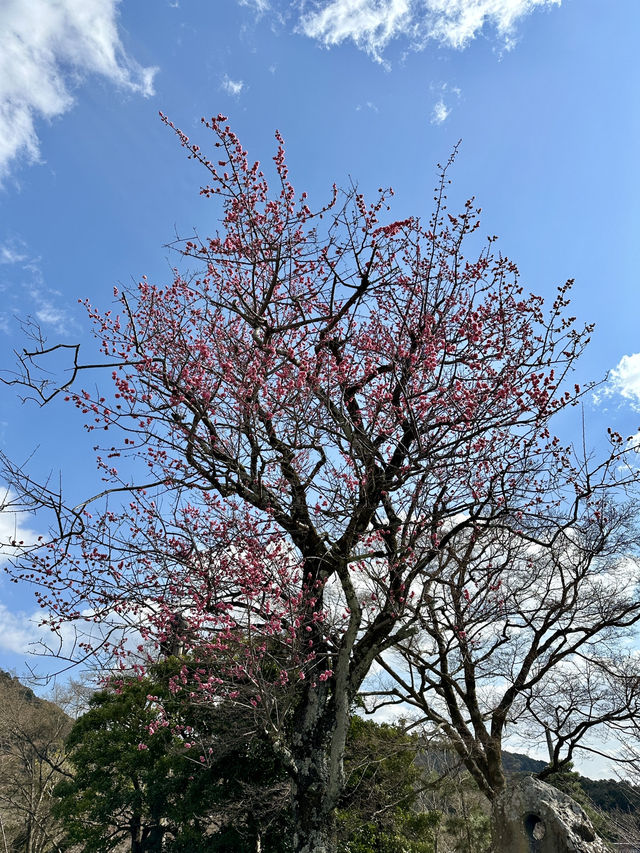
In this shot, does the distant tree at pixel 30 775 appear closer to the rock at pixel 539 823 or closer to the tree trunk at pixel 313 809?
the tree trunk at pixel 313 809

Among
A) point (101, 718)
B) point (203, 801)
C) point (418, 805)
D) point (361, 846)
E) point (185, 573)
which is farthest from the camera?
point (418, 805)

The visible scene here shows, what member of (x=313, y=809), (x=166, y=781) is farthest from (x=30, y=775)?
(x=313, y=809)

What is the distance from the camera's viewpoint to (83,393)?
5.56 meters

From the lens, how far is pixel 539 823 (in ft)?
18.4

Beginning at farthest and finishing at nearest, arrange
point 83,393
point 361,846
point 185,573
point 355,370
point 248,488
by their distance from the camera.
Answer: point 361,846
point 355,370
point 185,573
point 248,488
point 83,393

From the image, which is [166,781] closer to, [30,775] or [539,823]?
[539,823]

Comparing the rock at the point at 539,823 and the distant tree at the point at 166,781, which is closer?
the rock at the point at 539,823

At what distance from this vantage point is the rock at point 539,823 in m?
5.36

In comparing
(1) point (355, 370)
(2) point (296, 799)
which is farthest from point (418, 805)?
(1) point (355, 370)

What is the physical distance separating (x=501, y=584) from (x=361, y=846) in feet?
16.2

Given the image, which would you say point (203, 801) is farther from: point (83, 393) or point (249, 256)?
point (249, 256)

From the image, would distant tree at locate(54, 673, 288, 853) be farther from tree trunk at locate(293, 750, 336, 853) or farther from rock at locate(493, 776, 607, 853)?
rock at locate(493, 776, 607, 853)

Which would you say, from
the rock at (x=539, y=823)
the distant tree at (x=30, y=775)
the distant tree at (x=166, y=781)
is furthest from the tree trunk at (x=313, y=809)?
the distant tree at (x=30, y=775)

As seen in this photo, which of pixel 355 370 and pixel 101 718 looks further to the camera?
pixel 101 718
